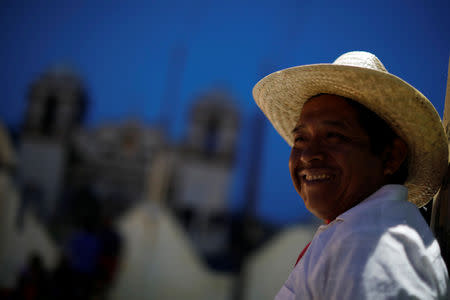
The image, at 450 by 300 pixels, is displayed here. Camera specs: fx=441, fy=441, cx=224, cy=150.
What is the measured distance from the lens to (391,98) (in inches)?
43.4

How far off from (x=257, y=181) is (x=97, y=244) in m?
9.39

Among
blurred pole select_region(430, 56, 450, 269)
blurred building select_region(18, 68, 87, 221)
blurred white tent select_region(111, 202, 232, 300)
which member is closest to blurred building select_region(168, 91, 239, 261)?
blurred building select_region(18, 68, 87, 221)

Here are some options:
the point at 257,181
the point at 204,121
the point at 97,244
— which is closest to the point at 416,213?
the point at 97,244

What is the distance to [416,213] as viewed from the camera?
938 millimetres

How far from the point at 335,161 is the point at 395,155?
19 centimetres

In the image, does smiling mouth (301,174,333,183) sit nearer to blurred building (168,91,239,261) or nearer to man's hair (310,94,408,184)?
man's hair (310,94,408,184)

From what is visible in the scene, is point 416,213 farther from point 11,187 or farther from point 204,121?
point 204,121

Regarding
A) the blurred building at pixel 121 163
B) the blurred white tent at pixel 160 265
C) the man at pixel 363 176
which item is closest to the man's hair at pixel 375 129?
the man at pixel 363 176

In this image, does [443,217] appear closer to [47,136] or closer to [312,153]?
[312,153]

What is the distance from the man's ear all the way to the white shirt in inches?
8.3

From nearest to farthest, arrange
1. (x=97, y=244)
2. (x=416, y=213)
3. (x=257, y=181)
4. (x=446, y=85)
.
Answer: (x=416, y=213) → (x=446, y=85) → (x=97, y=244) → (x=257, y=181)

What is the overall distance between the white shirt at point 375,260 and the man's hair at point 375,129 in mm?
211

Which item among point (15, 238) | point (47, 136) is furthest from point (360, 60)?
point (47, 136)

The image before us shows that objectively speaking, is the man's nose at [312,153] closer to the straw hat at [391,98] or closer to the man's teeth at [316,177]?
the man's teeth at [316,177]
